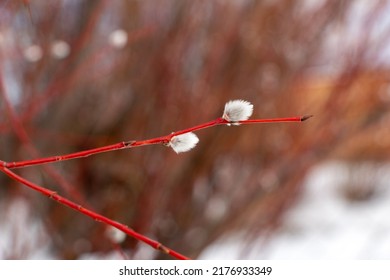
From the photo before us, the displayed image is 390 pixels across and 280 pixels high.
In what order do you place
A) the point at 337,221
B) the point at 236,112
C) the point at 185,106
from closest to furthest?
the point at 236,112 → the point at 185,106 → the point at 337,221

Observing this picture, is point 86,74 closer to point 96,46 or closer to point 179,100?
point 96,46

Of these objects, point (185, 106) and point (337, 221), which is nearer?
point (185, 106)

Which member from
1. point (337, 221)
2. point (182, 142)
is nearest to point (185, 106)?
point (182, 142)

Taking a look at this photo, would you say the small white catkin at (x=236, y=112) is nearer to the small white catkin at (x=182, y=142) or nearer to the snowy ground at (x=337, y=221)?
the small white catkin at (x=182, y=142)

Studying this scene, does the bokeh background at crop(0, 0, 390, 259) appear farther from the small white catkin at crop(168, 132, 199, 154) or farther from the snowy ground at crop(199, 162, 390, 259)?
the small white catkin at crop(168, 132, 199, 154)

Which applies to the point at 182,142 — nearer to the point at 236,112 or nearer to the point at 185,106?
the point at 236,112

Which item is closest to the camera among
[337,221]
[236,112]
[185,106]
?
[236,112]


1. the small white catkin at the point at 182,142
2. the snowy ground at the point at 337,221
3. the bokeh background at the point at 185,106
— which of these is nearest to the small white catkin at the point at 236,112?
the small white catkin at the point at 182,142
